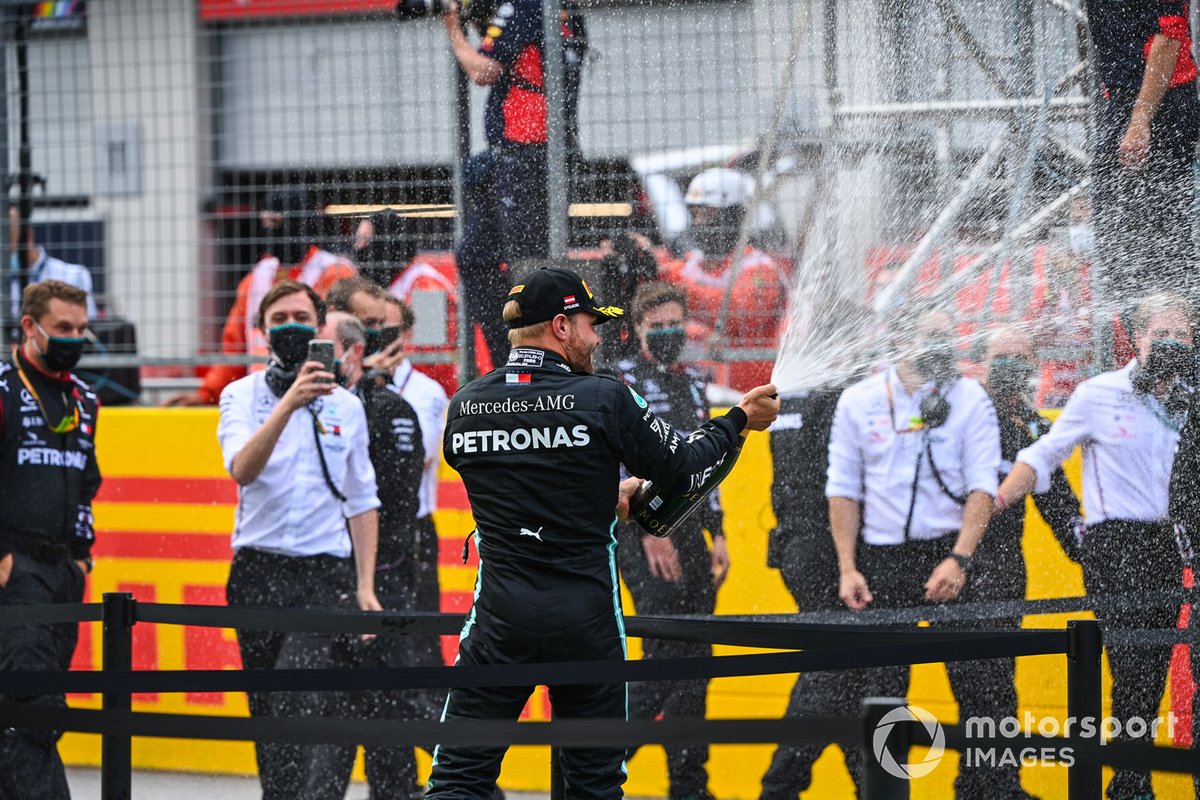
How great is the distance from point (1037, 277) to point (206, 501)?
11.8ft

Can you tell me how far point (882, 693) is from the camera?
5.52 metres

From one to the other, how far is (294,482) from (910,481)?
2418mm

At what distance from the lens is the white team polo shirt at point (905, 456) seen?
5609 mm

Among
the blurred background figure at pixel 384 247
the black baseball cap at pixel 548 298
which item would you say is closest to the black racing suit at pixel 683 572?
the blurred background figure at pixel 384 247

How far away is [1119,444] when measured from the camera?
215 inches

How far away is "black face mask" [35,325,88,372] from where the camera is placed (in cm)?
578

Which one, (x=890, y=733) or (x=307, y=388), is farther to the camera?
(x=307, y=388)

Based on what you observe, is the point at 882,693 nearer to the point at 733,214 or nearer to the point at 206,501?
the point at 733,214

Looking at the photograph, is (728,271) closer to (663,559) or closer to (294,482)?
(663,559)

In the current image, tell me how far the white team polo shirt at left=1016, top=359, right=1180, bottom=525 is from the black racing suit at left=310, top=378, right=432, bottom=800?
2596 mm

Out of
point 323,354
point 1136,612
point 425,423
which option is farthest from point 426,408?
point 1136,612

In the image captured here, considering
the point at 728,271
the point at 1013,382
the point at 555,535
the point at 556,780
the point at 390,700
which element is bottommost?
the point at 390,700

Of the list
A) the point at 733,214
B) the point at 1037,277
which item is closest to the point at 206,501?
the point at 733,214

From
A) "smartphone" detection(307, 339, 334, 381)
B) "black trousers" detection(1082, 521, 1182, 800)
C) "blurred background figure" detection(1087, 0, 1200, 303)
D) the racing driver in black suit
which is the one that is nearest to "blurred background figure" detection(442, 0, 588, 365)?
"smartphone" detection(307, 339, 334, 381)
